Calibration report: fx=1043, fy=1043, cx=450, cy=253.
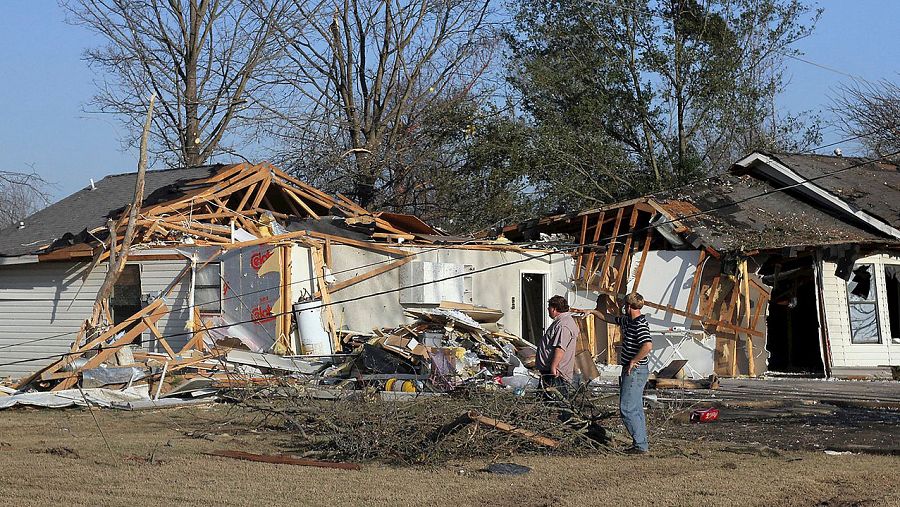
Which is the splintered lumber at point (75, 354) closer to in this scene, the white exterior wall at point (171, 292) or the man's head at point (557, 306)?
the white exterior wall at point (171, 292)

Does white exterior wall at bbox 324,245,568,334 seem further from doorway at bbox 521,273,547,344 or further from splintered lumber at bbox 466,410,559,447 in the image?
splintered lumber at bbox 466,410,559,447

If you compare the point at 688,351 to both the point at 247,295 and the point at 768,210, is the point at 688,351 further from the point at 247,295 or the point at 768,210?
the point at 247,295

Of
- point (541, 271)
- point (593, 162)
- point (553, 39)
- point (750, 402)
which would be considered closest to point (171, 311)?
point (541, 271)

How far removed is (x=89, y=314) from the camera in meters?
17.9

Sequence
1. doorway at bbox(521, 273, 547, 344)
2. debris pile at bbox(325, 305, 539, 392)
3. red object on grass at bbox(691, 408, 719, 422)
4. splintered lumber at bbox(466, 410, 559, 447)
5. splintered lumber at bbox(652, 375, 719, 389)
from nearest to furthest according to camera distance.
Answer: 1. splintered lumber at bbox(466, 410, 559, 447)
2. red object on grass at bbox(691, 408, 719, 422)
3. debris pile at bbox(325, 305, 539, 392)
4. splintered lumber at bbox(652, 375, 719, 389)
5. doorway at bbox(521, 273, 547, 344)

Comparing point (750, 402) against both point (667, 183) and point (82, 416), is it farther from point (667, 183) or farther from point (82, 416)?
point (667, 183)

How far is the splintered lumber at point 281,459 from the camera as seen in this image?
8875 mm

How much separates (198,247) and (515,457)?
9733mm

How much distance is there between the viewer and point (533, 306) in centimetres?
2205

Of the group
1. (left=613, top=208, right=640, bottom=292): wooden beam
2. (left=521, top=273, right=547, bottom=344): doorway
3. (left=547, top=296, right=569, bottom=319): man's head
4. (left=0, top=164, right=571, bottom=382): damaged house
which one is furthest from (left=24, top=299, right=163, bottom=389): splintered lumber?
(left=613, top=208, right=640, bottom=292): wooden beam

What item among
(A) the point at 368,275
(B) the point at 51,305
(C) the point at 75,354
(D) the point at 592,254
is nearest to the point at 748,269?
(D) the point at 592,254

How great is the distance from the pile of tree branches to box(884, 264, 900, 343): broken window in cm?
1133

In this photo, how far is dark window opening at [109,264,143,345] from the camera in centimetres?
1786

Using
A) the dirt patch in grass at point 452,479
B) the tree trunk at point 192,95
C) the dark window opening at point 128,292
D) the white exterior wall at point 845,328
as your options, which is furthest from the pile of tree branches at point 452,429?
the tree trunk at point 192,95
